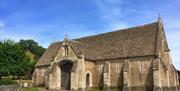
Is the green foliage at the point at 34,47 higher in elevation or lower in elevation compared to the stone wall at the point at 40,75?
higher

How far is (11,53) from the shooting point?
64.1m

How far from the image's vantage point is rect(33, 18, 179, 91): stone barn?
44.4 metres

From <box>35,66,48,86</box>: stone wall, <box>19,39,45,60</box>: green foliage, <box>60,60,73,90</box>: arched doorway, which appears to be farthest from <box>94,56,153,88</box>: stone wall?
<box>19,39,45,60</box>: green foliage

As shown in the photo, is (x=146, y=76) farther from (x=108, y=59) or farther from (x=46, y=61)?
(x=46, y=61)

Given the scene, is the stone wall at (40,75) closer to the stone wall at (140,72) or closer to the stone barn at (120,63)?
the stone barn at (120,63)

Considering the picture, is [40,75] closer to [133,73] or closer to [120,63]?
[120,63]

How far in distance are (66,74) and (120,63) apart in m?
10.7

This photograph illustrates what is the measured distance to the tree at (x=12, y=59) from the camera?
62875 mm

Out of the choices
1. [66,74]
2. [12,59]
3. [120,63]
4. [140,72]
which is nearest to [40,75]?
[12,59]

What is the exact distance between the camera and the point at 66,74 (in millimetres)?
51219

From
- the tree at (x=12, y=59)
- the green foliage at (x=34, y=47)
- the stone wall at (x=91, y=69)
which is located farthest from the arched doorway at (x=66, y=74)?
the green foliage at (x=34, y=47)

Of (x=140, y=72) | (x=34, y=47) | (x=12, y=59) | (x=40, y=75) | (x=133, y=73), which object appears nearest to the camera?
(x=140, y=72)

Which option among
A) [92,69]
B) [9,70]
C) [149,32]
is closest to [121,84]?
[92,69]

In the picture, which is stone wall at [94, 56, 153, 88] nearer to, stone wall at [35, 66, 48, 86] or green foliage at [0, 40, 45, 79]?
stone wall at [35, 66, 48, 86]
